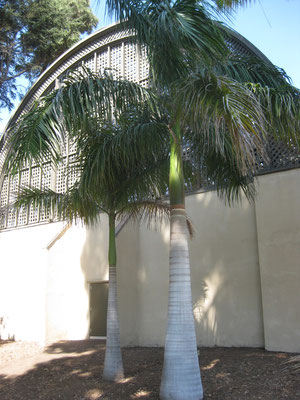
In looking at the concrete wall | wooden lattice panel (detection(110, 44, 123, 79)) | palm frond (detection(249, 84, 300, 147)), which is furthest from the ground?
wooden lattice panel (detection(110, 44, 123, 79))

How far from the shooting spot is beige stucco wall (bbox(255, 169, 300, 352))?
7.34m

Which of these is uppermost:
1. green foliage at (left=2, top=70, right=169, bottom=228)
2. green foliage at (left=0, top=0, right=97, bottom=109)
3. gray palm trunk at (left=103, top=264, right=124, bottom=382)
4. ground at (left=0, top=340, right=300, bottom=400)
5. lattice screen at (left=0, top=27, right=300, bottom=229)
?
green foliage at (left=0, top=0, right=97, bottom=109)

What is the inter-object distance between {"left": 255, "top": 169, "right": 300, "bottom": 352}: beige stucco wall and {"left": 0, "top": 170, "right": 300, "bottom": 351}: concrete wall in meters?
0.02

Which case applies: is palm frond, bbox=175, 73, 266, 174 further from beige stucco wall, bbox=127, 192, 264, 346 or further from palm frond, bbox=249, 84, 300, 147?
beige stucco wall, bbox=127, 192, 264, 346

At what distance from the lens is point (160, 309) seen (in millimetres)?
9484

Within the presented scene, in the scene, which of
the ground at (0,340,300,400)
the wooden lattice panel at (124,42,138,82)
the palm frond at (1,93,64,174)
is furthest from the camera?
the wooden lattice panel at (124,42,138,82)

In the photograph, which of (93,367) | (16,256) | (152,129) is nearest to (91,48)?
(16,256)

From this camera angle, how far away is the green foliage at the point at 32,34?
1781cm

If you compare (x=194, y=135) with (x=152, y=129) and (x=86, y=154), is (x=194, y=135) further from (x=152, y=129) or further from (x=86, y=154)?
(x=86, y=154)

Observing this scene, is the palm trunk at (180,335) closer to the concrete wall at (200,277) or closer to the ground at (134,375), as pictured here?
the ground at (134,375)

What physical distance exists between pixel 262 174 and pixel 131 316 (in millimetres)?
4438

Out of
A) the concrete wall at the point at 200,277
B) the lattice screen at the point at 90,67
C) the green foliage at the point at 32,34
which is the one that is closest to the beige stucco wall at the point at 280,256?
the concrete wall at the point at 200,277

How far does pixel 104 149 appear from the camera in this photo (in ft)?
20.8

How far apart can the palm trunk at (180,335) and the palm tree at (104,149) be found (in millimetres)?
1451
